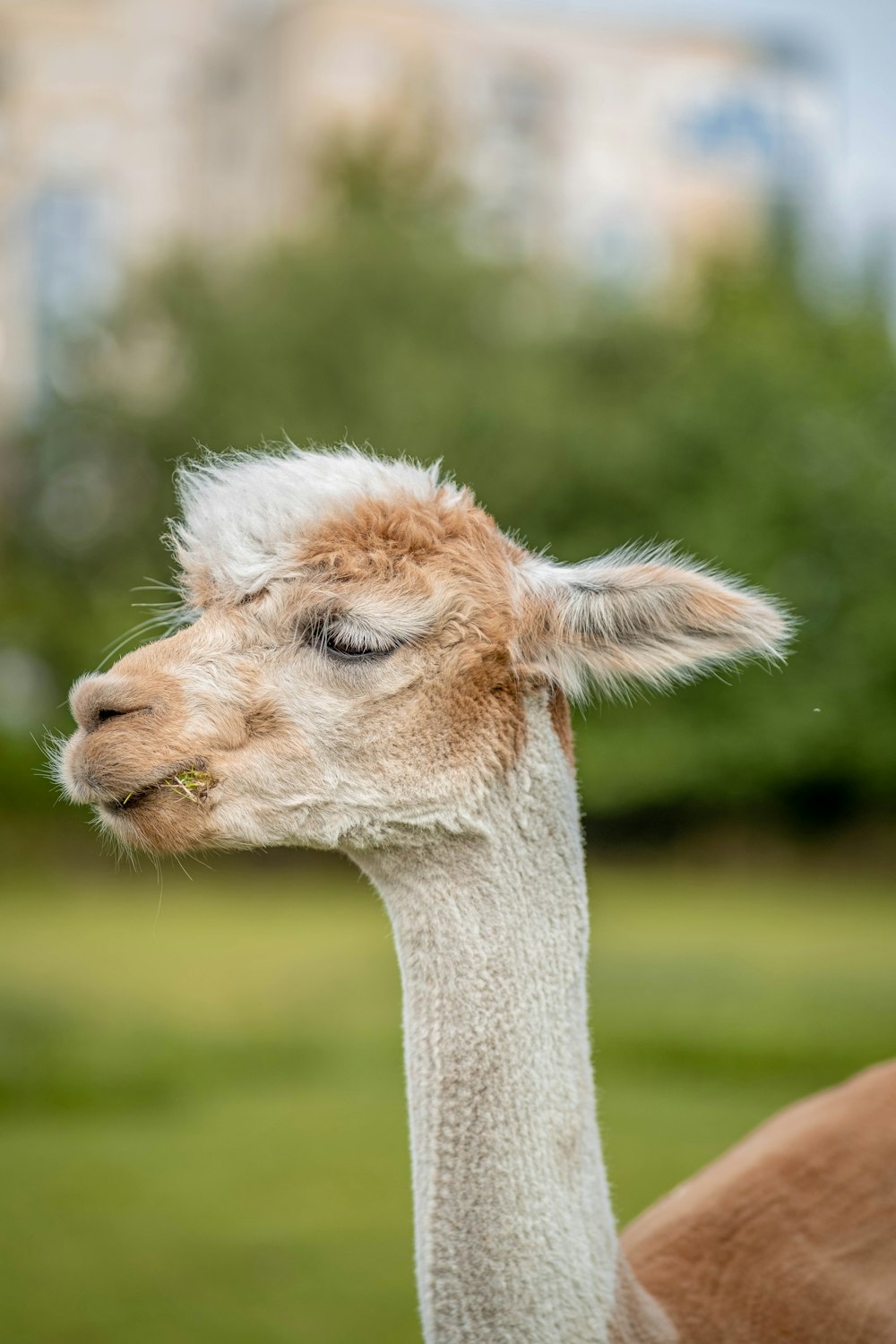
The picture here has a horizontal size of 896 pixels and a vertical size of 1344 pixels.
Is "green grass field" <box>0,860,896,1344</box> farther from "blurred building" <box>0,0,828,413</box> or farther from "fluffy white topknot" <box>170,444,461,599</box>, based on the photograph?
"blurred building" <box>0,0,828,413</box>

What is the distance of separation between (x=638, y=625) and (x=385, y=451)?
20252 millimetres

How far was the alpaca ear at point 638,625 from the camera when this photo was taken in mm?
2385

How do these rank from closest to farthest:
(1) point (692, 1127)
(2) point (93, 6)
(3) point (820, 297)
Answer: (1) point (692, 1127) → (3) point (820, 297) → (2) point (93, 6)

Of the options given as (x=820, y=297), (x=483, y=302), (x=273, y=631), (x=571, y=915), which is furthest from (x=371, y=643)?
(x=820, y=297)

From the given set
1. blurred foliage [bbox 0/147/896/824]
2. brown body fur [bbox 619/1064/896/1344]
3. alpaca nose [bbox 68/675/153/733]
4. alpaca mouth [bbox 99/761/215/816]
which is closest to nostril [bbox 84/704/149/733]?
alpaca nose [bbox 68/675/153/733]

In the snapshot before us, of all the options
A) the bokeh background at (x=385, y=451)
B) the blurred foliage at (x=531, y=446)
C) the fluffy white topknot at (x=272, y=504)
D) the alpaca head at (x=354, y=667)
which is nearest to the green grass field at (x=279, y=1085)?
the bokeh background at (x=385, y=451)

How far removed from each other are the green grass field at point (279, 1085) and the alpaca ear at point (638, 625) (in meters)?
3.75

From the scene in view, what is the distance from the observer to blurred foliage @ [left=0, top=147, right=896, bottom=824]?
22.6 m

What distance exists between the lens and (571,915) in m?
2.43

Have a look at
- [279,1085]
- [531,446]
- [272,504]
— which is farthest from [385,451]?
[272,504]

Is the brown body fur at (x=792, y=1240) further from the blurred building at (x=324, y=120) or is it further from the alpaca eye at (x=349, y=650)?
the blurred building at (x=324, y=120)

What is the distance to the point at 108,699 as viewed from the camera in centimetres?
230

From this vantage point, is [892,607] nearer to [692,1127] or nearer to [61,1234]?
[692,1127]

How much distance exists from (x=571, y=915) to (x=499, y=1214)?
0.48m
